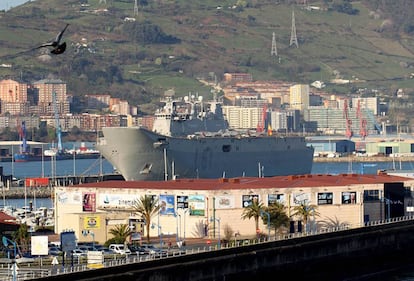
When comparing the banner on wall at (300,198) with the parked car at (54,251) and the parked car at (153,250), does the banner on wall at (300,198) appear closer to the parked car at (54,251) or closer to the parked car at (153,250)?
the parked car at (153,250)

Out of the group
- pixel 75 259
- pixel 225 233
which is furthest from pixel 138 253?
pixel 225 233

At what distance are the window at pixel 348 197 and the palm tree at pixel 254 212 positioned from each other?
4938 millimetres

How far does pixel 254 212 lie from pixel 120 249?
1068 cm

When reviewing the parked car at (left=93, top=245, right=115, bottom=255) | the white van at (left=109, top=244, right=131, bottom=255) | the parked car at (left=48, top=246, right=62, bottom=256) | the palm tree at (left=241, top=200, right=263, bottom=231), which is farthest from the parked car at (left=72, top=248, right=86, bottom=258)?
the palm tree at (left=241, top=200, right=263, bottom=231)

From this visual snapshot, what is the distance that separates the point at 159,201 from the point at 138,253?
45.0 ft

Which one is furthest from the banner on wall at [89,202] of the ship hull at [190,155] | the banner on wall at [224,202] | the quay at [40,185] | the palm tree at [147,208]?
the quay at [40,185]

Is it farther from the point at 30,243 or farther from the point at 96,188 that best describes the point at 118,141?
the point at 30,243

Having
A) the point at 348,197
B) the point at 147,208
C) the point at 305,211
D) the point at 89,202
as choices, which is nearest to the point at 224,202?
the point at 305,211

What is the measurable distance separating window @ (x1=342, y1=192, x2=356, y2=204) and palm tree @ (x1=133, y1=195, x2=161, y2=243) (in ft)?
29.3

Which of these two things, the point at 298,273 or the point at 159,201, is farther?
the point at 159,201

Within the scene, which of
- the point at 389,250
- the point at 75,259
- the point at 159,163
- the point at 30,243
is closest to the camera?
the point at 75,259

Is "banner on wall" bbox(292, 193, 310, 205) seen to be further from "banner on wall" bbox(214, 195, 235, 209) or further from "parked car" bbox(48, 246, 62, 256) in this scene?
"parked car" bbox(48, 246, 62, 256)

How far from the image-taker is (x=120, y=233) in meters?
60.6

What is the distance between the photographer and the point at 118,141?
110250mm
